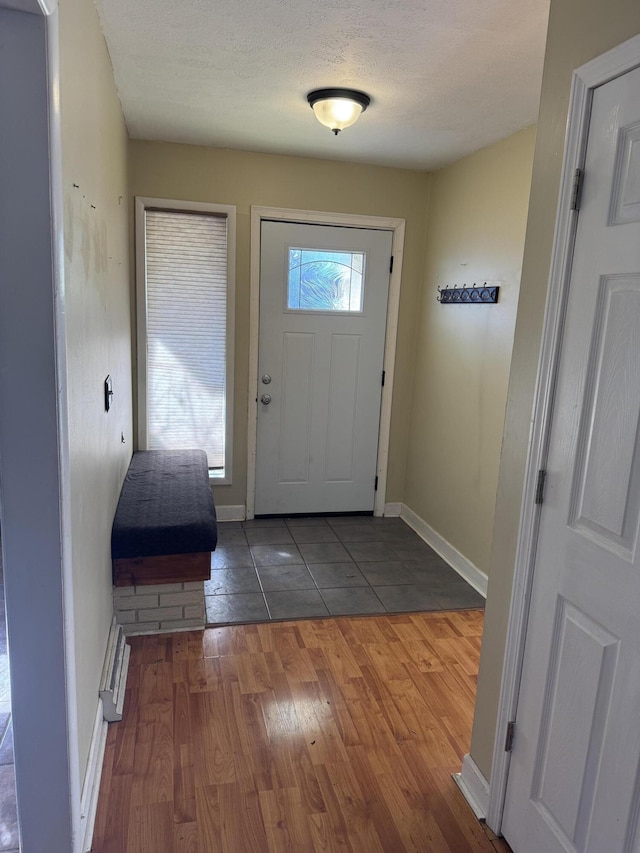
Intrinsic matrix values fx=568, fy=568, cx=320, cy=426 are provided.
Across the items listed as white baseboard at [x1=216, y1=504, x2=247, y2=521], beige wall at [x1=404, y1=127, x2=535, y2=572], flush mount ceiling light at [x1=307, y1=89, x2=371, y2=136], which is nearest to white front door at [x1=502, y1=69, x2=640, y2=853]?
flush mount ceiling light at [x1=307, y1=89, x2=371, y2=136]

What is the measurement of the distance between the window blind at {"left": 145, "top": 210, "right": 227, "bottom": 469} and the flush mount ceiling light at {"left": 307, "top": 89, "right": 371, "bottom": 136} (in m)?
1.23

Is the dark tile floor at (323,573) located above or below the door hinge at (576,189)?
below

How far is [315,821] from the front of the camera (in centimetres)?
166

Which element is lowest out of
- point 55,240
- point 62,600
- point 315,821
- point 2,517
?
point 315,821

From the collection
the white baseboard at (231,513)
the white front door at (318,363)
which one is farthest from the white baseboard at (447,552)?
the white baseboard at (231,513)

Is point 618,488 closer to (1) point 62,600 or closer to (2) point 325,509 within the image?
(1) point 62,600

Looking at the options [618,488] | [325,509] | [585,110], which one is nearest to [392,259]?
[325,509]

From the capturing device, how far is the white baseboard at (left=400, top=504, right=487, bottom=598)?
3.18 meters

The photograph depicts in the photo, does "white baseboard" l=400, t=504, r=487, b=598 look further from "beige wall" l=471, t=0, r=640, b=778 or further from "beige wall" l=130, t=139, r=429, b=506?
"beige wall" l=471, t=0, r=640, b=778

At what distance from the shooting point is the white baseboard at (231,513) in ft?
12.9

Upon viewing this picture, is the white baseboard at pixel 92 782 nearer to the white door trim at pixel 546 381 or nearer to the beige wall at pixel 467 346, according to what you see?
the white door trim at pixel 546 381

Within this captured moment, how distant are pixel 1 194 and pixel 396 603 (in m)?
2.51

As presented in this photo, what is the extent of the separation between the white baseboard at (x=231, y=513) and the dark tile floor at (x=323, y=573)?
0.06 m

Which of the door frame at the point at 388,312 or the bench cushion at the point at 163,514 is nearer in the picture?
the bench cushion at the point at 163,514
